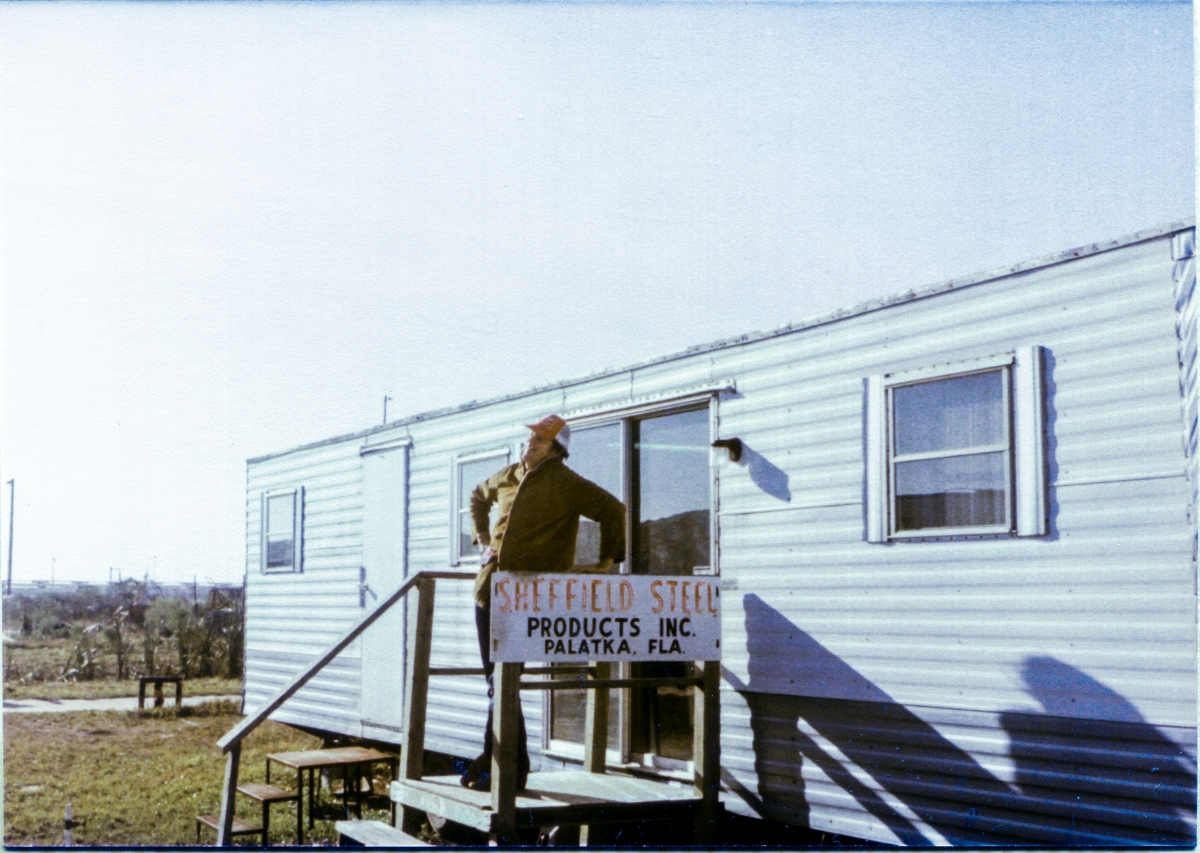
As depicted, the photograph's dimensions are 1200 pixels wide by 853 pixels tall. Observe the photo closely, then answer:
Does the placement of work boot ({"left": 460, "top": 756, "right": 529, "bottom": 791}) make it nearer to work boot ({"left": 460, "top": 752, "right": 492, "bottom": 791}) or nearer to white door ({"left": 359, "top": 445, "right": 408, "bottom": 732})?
work boot ({"left": 460, "top": 752, "right": 492, "bottom": 791})

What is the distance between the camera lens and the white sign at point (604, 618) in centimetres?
580

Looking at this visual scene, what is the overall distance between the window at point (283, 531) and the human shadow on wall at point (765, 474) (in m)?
5.77

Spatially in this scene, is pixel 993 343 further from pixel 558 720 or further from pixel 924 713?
pixel 558 720

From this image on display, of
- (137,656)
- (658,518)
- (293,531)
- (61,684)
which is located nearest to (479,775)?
(658,518)

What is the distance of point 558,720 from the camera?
7410 millimetres

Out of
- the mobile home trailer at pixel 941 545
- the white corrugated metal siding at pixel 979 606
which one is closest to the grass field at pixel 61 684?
the mobile home trailer at pixel 941 545

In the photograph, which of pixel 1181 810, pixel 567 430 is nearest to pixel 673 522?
pixel 567 430

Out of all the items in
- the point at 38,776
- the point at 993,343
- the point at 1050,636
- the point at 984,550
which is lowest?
the point at 38,776

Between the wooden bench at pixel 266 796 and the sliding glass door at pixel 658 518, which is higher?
the sliding glass door at pixel 658 518

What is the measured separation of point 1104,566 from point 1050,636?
37 centimetres

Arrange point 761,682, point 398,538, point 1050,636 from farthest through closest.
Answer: point 398,538, point 761,682, point 1050,636

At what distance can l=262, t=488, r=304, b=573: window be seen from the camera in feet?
36.4

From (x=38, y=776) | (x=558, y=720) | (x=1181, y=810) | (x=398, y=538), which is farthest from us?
(x=38, y=776)

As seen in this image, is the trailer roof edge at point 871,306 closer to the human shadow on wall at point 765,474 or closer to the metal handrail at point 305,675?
the human shadow on wall at point 765,474
